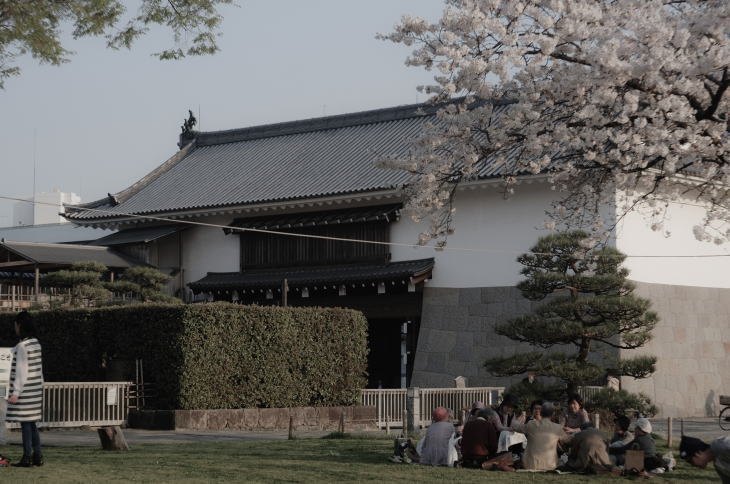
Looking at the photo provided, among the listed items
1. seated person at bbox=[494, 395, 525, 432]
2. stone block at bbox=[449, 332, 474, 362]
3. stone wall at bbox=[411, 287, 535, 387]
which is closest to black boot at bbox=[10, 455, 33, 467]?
seated person at bbox=[494, 395, 525, 432]

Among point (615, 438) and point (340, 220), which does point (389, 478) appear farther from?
point (340, 220)

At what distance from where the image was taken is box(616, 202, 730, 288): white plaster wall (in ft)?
98.2

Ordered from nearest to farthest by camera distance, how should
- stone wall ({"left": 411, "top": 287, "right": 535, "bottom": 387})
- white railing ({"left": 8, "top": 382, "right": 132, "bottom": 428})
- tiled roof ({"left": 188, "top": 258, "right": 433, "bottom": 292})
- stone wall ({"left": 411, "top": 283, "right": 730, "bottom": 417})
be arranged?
white railing ({"left": 8, "top": 382, "right": 132, "bottom": 428}) < stone wall ({"left": 411, "top": 283, "right": 730, "bottom": 417}) < stone wall ({"left": 411, "top": 287, "right": 535, "bottom": 387}) < tiled roof ({"left": 188, "top": 258, "right": 433, "bottom": 292})

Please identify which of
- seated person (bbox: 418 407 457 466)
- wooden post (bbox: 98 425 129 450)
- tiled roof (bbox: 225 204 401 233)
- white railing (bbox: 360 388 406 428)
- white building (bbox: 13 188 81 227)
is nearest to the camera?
seated person (bbox: 418 407 457 466)

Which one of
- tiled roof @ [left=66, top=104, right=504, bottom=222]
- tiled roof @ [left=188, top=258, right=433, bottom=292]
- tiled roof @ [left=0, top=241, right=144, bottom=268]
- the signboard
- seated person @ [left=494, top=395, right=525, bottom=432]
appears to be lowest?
seated person @ [left=494, top=395, right=525, bottom=432]

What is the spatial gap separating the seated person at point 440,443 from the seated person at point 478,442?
189mm

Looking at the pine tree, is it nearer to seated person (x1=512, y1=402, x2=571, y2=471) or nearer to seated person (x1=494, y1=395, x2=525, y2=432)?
seated person (x1=494, y1=395, x2=525, y2=432)

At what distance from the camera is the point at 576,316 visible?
23562mm

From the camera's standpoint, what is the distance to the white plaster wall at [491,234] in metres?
30.6

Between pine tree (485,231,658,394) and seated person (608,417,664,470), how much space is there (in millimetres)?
8460

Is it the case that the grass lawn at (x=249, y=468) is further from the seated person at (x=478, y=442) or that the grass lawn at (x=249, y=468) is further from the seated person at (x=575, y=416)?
the seated person at (x=575, y=416)

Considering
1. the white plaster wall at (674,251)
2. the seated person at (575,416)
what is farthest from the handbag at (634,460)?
the white plaster wall at (674,251)

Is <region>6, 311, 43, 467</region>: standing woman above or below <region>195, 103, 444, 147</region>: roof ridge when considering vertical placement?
below

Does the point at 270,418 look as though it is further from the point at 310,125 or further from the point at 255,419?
the point at 310,125
